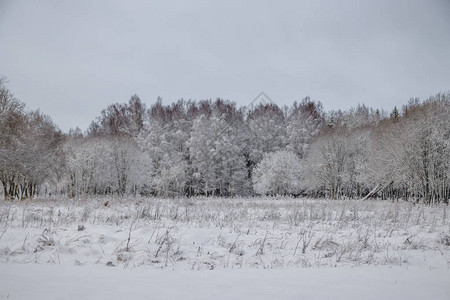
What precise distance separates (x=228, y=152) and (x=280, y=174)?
8.59 metres

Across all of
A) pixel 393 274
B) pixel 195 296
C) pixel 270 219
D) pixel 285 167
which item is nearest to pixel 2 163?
pixel 270 219

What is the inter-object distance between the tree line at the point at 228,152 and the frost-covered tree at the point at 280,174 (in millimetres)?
142

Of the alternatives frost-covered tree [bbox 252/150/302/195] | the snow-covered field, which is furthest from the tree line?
the snow-covered field

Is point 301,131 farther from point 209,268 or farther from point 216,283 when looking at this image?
point 216,283

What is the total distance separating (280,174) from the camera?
38719 millimetres

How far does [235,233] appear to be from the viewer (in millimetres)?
7695

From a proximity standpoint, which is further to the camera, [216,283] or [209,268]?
[209,268]

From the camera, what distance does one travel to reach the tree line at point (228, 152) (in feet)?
80.8

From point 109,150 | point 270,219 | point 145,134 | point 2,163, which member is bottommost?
point 270,219

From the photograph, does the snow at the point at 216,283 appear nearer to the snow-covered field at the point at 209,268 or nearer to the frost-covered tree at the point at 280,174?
the snow-covered field at the point at 209,268

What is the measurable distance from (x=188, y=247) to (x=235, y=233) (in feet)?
7.19

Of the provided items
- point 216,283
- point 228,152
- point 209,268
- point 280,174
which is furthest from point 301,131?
point 216,283

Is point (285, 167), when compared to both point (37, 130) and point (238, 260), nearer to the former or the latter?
point (37, 130)

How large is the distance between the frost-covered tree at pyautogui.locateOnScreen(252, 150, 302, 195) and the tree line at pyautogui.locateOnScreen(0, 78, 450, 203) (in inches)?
5.6
